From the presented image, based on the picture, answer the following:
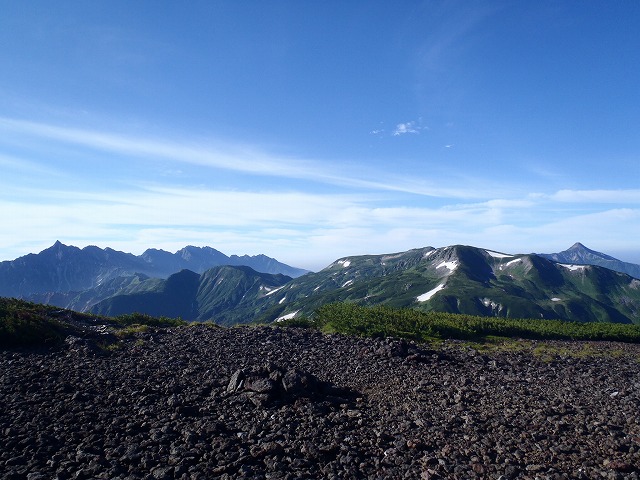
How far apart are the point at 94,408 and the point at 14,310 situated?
14.2 m

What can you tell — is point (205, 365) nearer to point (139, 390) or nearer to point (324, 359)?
point (139, 390)

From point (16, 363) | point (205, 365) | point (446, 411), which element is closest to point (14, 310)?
point (16, 363)

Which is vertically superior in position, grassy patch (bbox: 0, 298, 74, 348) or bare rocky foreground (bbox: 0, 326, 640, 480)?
grassy patch (bbox: 0, 298, 74, 348)

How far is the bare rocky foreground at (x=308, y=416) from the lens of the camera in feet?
34.6

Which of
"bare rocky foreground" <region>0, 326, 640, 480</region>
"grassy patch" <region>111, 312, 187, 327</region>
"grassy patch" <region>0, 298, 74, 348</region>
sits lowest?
"bare rocky foreground" <region>0, 326, 640, 480</region>

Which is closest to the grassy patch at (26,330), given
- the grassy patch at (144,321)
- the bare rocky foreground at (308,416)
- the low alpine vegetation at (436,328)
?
the bare rocky foreground at (308,416)

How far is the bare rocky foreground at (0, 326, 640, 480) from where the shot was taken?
10547 mm

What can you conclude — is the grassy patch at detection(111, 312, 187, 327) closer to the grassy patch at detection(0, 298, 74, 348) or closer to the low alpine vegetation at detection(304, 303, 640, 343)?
the grassy patch at detection(0, 298, 74, 348)

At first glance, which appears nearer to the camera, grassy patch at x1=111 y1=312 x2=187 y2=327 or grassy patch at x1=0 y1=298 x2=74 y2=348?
grassy patch at x1=0 y1=298 x2=74 y2=348

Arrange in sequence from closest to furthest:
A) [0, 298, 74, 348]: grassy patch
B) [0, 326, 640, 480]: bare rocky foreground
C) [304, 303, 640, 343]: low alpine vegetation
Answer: [0, 326, 640, 480]: bare rocky foreground < [0, 298, 74, 348]: grassy patch < [304, 303, 640, 343]: low alpine vegetation

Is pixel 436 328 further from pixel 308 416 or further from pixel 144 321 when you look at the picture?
pixel 144 321

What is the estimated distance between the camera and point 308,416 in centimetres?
1325

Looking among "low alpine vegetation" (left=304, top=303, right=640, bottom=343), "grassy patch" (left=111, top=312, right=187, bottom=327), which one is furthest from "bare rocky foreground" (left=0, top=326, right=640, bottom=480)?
"grassy patch" (left=111, top=312, right=187, bottom=327)

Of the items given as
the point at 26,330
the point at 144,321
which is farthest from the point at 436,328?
the point at 26,330
